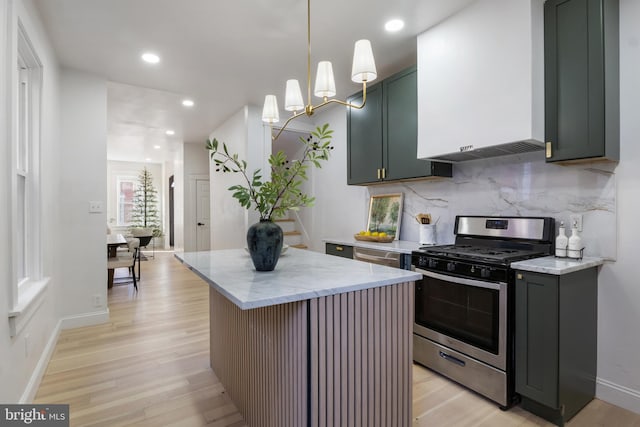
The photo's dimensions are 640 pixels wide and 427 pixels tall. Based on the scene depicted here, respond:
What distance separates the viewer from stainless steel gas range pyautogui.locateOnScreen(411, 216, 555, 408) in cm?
203

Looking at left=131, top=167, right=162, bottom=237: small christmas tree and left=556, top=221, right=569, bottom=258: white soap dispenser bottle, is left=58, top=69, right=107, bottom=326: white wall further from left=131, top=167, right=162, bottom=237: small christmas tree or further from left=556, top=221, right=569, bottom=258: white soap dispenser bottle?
left=131, top=167, right=162, bottom=237: small christmas tree

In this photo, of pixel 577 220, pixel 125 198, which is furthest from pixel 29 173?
pixel 125 198

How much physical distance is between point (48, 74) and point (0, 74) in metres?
1.53

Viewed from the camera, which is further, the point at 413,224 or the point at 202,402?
the point at 413,224

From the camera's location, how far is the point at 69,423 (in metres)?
1.92

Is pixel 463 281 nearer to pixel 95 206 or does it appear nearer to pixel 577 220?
pixel 577 220

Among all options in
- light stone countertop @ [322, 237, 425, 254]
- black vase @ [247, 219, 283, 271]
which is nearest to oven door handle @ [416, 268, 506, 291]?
light stone countertop @ [322, 237, 425, 254]

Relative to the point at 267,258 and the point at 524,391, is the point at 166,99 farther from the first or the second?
the point at 524,391

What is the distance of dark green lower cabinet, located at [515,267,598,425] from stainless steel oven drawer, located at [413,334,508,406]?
115mm

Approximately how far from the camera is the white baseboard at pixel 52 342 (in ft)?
6.94

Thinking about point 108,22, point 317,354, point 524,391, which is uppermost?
point 108,22

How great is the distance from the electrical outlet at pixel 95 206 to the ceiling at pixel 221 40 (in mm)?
1389

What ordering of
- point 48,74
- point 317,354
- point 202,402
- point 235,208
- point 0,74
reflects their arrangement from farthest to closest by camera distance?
point 235,208, point 48,74, point 202,402, point 0,74, point 317,354

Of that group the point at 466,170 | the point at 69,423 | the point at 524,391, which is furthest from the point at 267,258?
the point at 466,170
